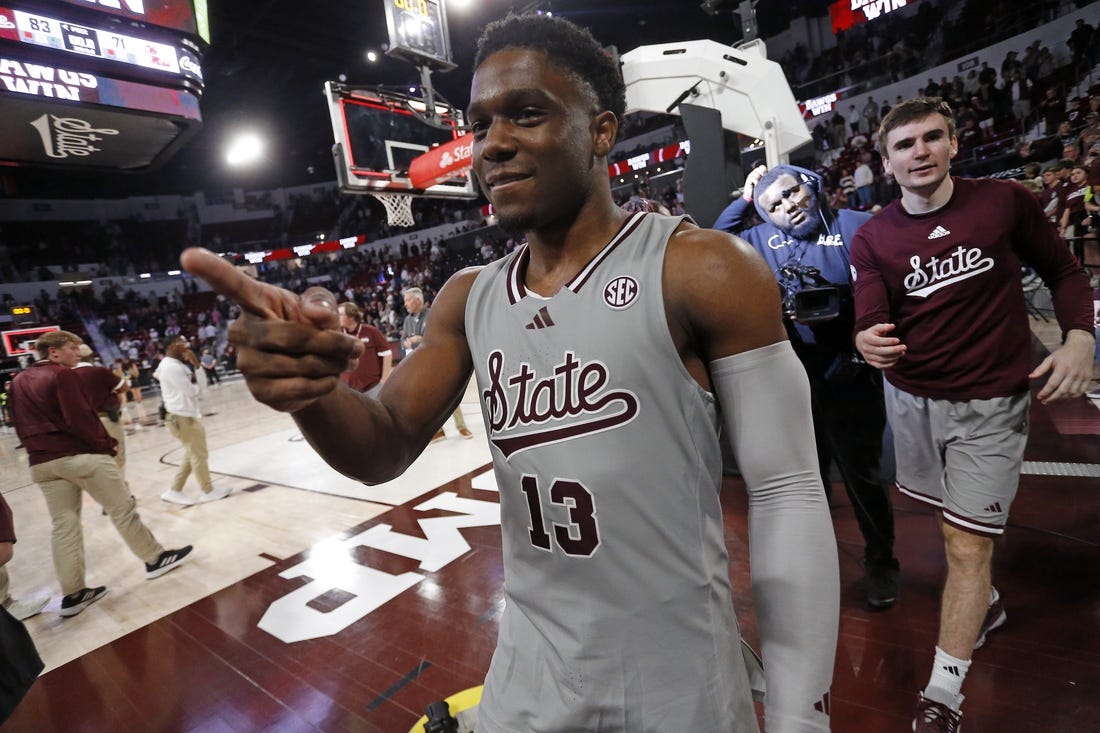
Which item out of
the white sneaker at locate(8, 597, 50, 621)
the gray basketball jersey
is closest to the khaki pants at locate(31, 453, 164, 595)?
the white sneaker at locate(8, 597, 50, 621)

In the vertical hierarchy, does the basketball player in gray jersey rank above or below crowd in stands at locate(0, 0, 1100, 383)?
below

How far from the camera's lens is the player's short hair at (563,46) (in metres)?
1.11

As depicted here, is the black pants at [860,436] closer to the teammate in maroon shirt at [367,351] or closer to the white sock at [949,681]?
the white sock at [949,681]

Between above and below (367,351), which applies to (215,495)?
below

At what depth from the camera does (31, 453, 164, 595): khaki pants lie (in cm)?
376

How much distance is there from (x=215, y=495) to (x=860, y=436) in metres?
5.95

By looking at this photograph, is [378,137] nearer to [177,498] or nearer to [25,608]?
[177,498]

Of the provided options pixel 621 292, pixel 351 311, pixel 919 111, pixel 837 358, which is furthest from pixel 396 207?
pixel 621 292

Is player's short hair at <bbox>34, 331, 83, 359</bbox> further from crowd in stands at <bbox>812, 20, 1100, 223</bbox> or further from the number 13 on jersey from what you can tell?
crowd in stands at <bbox>812, 20, 1100, 223</bbox>

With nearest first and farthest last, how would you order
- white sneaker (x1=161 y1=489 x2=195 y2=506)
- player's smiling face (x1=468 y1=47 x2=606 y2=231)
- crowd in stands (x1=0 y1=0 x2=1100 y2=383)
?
player's smiling face (x1=468 y1=47 x2=606 y2=231) → white sneaker (x1=161 y1=489 x2=195 y2=506) → crowd in stands (x1=0 y1=0 x2=1100 y2=383)

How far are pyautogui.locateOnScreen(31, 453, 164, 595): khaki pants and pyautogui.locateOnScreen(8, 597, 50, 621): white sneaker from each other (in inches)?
8.9

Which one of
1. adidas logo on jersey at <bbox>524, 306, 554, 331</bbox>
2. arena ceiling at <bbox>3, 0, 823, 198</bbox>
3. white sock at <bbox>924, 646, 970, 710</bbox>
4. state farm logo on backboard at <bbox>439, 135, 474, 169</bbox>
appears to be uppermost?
arena ceiling at <bbox>3, 0, 823, 198</bbox>

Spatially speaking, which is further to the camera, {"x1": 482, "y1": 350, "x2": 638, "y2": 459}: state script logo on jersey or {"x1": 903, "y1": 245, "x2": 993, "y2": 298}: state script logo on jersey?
{"x1": 903, "y1": 245, "x2": 993, "y2": 298}: state script logo on jersey

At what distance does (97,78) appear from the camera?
525 centimetres
